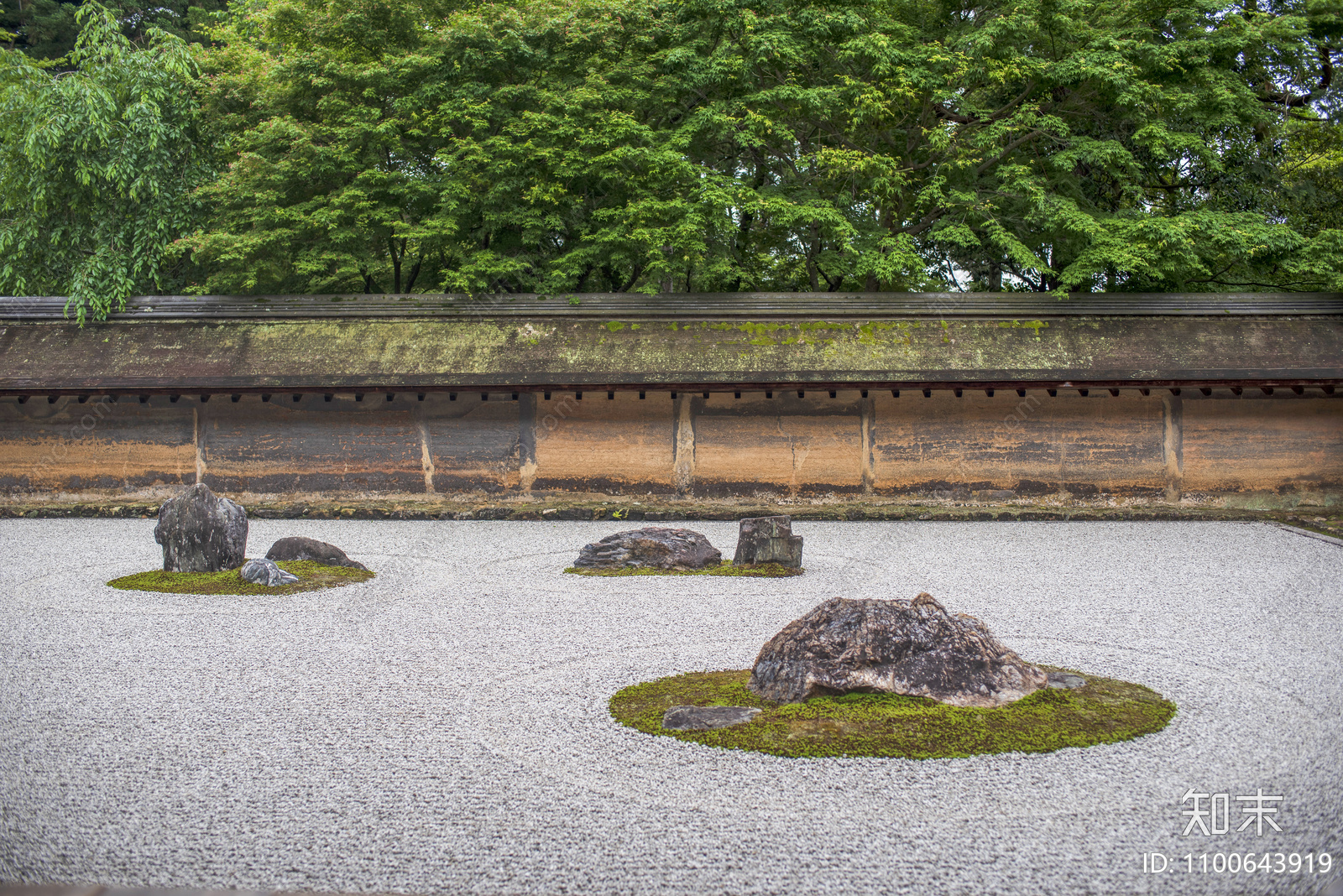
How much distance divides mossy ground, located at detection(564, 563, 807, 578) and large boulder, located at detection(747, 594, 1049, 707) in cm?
402

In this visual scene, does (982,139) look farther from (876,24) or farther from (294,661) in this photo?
(294,661)

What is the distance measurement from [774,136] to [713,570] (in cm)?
1036

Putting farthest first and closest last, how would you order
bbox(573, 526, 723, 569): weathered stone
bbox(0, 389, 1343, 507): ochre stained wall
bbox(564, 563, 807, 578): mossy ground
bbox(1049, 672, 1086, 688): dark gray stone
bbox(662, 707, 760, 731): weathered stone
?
bbox(0, 389, 1343, 507): ochre stained wall < bbox(573, 526, 723, 569): weathered stone < bbox(564, 563, 807, 578): mossy ground < bbox(1049, 672, 1086, 688): dark gray stone < bbox(662, 707, 760, 731): weathered stone

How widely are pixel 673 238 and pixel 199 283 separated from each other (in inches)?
414

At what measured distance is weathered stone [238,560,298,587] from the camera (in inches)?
325

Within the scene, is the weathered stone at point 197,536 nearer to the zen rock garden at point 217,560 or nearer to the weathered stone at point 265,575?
the zen rock garden at point 217,560

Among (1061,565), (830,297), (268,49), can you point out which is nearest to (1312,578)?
(1061,565)

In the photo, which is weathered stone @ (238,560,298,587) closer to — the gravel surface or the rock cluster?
the rock cluster

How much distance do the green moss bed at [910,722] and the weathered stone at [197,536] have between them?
5657 mm

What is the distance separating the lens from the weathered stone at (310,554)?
30.3 feet

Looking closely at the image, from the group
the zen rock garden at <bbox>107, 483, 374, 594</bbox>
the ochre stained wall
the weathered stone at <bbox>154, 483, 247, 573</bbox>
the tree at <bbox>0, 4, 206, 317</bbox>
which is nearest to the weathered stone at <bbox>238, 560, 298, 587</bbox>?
the zen rock garden at <bbox>107, 483, 374, 594</bbox>

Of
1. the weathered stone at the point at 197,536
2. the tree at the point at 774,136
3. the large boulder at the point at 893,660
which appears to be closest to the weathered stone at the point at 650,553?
the weathered stone at the point at 197,536

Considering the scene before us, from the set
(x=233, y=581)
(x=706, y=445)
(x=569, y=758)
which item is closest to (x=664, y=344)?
(x=706, y=445)

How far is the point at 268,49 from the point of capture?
63.1 feet
